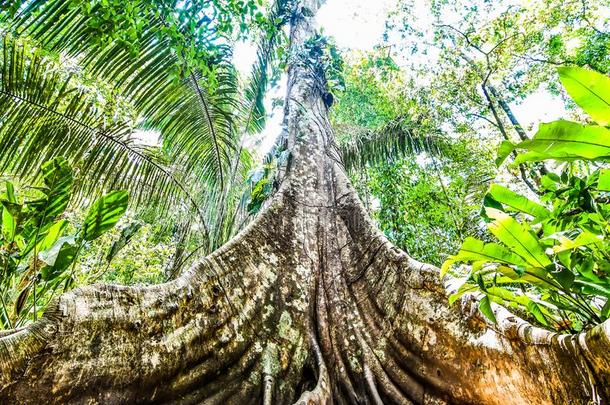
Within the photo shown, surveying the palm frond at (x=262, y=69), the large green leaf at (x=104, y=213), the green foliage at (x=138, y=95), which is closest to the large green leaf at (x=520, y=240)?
the large green leaf at (x=104, y=213)

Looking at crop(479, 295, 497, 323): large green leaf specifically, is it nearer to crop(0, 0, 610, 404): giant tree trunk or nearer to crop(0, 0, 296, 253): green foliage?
crop(0, 0, 610, 404): giant tree trunk

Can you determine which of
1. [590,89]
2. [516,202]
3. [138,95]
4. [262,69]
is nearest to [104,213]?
[516,202]

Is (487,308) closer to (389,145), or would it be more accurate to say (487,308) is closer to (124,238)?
(124,238)

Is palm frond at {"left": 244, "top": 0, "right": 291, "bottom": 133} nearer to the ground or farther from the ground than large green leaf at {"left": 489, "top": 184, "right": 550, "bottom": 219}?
farther from the ground

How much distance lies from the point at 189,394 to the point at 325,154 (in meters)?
2.18

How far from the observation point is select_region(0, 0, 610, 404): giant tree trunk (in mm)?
1107

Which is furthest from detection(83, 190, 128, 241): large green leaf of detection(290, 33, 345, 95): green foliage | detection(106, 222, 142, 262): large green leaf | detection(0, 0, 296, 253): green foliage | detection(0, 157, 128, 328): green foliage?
detection(290, 33, 345, 95): green foliage

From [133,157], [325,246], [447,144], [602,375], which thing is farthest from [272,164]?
[447,144]

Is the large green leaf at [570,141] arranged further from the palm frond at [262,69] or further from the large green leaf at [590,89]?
the palm frond at [262,69]

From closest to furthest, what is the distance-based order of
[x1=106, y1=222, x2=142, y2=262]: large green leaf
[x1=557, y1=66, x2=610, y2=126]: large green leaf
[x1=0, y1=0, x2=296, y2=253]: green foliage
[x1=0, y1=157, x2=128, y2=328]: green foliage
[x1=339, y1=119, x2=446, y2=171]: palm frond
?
[x1=557, y1=66, x2=610, y2=126]: large green leaf < [x1=0, y1=157, x2=128, y2=328]: green foliage < [x1=0, y1=0, x2=296, y2=253]: green foliage < [x1=106, y1=222, x2=142, y2=262]: large green leaf < [x1=339, y1=119, x2=446, y2=171]: palm frond

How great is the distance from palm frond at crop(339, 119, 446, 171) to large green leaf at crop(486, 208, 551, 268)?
423cm

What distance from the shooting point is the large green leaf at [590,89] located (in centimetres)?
102

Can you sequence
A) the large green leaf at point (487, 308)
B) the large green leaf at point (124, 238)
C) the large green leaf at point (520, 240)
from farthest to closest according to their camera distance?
1. the large green leaf at point (124, 238)
2. the large green leaf at point (487, 308)
3. the large green leaf at point (520, 240)

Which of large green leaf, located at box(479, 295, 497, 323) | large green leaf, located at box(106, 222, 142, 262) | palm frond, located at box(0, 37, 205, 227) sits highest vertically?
palm frond, located at box(0, 37, 205, 227)
